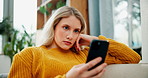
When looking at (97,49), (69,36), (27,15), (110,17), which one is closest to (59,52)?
(69,36)

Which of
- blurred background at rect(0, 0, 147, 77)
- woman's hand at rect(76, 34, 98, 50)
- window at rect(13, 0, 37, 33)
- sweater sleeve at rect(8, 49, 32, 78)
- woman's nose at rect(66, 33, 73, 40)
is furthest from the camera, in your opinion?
window at rect(13, 0, 37, 33)

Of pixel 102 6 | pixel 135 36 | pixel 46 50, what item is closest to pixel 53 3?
pixel 102 6

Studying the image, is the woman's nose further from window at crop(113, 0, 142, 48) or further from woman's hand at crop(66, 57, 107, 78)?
window at crop(113, 0, 142, 48)

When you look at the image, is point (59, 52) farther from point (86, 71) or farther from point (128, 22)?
point (128, 22)

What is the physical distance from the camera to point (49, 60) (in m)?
0.94

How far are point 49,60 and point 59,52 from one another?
0.38ft

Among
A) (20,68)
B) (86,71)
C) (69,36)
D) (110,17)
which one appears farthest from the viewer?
(110,17)

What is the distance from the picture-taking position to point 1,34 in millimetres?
3334

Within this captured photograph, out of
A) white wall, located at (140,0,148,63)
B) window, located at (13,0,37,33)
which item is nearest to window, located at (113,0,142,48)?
white wall, located at (140,0,148,63)

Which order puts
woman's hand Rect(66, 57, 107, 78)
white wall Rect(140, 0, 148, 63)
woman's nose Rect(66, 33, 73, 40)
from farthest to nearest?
white wall Rect(140, 0, 148, 63), woman's nose Rect(66, 33, 73, 40), woman's hand Rect(66, 57, 107, 78)

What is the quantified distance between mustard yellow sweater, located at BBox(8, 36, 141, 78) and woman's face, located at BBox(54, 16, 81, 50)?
6 cm

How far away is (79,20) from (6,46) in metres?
2.47

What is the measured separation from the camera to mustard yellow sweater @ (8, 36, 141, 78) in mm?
885

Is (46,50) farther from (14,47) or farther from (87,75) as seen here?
(14,47)
